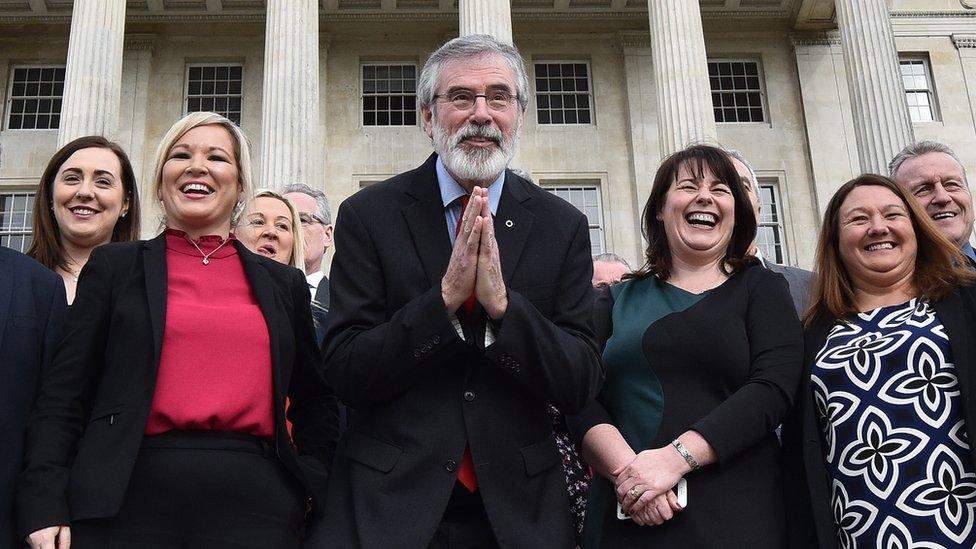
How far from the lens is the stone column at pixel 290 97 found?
18281 mm

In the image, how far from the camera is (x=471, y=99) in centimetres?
349

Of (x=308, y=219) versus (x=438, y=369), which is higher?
(x=308, y=219)

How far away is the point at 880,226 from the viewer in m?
4.35

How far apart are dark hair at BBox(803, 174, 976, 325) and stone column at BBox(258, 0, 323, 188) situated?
1429cm

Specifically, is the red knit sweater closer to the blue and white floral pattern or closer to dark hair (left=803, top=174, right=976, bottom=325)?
the blue and white floral pattern

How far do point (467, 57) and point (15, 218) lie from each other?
924 inches

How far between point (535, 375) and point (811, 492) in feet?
4.60

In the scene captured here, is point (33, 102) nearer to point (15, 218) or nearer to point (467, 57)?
point (15, 218)

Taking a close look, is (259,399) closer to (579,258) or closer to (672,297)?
(579,258)

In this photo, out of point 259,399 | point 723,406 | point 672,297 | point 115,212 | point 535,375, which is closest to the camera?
point 535,375

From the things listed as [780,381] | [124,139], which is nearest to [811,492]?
[780,381]

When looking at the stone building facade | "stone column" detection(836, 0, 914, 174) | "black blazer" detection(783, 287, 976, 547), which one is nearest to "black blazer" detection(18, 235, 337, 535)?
"black blazer" detection(783, 287, 976, 547)

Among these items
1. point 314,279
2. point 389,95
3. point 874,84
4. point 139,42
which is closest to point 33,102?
point 139,42

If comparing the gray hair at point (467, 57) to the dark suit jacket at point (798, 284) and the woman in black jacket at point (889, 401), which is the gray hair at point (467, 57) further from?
the dark suit jacket at point (798, 284)
